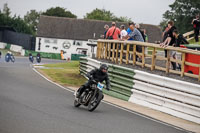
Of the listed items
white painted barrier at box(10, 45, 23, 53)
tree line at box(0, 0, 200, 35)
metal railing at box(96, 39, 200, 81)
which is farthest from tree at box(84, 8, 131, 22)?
metal railing at box(96, 39, 200, 81)

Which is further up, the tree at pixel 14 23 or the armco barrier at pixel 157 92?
the tree at pixel 14 23

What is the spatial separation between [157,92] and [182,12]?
2764 inches

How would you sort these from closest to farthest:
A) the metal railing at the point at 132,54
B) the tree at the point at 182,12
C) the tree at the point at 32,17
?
1. the metal railing at the point at 132,54
2. the tree at the point at 182,12
3. the tree at the point at 32,17

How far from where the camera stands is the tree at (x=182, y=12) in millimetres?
81875

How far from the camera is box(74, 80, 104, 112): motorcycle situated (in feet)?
43.9

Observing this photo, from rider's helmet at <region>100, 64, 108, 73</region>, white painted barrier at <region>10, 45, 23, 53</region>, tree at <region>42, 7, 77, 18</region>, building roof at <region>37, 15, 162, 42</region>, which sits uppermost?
tree at <region>42, 7, 77, 18</region>

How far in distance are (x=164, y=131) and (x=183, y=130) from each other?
947 millimetres

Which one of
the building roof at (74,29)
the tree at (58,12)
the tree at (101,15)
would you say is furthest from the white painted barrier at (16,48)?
the tree at (101,15)

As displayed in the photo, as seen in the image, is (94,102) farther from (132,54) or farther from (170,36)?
(132,54)

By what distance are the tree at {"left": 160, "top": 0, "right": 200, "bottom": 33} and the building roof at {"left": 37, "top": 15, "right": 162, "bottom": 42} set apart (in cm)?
1710

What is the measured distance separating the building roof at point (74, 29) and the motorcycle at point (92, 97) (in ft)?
281

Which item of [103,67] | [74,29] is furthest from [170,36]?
[74,29]

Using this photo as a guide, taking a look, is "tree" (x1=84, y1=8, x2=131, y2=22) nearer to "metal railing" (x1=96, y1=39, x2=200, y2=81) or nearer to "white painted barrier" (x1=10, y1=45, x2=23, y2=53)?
"white painted barrier" (x1=10, y1=45, x2=23, y2=53)

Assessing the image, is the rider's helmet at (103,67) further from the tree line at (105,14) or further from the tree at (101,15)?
the tree at (101,15)
